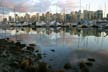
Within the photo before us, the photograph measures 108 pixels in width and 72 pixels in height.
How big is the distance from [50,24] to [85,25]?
48098 millimetres

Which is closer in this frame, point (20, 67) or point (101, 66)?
point (20, 67)

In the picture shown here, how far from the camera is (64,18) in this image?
198 m

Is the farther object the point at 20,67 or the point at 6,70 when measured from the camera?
the point at 20,67

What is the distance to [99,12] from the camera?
187m

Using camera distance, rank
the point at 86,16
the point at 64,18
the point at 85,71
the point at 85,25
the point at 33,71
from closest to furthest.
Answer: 1. the point at 33,71
2. the point at 85,71
3. the point at 85,25
4. the point at 86,16
5. the point at 64,18

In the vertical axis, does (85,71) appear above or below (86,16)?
below

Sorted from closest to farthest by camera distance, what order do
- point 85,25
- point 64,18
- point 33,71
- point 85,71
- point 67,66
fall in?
point 33,71 < point 85,71 < point 67,66 < point 85,25 < point 64,18

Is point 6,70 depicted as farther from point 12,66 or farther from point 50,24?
point 50,24

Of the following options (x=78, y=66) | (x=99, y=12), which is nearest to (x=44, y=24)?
(x=99, y=12)

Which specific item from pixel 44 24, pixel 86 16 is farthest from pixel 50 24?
pixel 86 16

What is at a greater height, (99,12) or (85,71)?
(99,12)

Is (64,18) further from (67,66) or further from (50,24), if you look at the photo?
A: (67,66)

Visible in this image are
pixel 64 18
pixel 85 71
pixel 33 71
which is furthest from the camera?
pixel 64 18

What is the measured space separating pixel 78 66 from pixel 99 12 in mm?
170236
